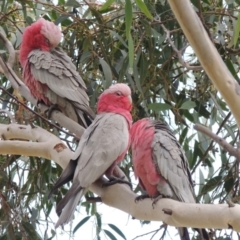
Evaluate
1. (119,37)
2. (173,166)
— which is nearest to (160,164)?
(173,166)

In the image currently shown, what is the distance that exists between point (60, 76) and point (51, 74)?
40mm

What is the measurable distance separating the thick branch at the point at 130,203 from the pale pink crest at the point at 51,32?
521 millimetres

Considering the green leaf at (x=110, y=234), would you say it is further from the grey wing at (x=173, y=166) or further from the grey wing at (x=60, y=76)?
the grey wing at (x=173, y=166)

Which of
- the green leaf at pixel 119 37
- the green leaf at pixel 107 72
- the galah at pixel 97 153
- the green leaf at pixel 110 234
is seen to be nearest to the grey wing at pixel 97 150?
the galah at pixel 97 153

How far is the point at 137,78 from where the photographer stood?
2004 mm

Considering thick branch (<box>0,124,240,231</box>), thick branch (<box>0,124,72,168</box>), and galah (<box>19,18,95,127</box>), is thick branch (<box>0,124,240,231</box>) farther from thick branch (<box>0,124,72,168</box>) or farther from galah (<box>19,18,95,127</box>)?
galah (<box>19,18,95,127</box>)

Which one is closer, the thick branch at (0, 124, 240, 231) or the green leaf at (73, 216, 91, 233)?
the thick branch at (0, 124, 240, 231)

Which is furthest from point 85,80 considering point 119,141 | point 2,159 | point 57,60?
point 119,141

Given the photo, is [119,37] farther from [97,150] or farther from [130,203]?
[130,203]

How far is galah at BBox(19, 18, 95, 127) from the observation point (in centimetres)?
209

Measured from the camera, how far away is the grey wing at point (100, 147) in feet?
5.19

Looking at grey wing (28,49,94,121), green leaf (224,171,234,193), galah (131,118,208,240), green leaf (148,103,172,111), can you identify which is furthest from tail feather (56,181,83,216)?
green leaf (224,171,234,193)

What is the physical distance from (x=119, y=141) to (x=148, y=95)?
19.3 inches

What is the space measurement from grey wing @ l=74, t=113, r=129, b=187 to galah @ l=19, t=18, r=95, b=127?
283 mm
